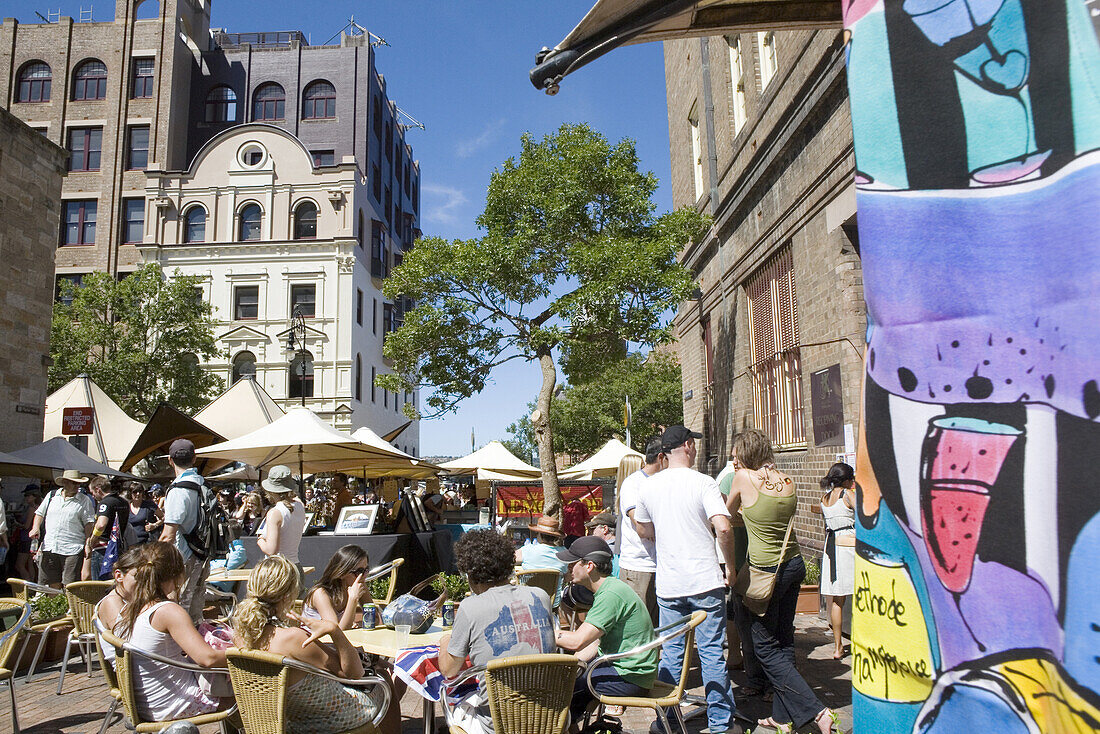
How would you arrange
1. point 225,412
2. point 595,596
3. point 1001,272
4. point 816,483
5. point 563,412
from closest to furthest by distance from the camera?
point 1001,272 < point 595,596 < point 816,483 < point 225,412 < point 563,412

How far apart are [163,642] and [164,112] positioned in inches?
1545

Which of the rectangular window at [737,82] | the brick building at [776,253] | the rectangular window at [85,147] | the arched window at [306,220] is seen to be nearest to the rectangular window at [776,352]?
the brick building at [776,253]

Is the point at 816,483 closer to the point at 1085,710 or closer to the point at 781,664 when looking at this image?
the point at 781,664

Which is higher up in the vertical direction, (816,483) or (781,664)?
(816,483)

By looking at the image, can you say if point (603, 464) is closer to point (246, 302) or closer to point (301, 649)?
point (301, 649)

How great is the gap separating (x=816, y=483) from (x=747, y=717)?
4857 mm

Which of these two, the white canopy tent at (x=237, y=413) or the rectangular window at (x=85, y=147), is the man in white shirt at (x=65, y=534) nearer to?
the white canopy tent at (x=237, y=413)

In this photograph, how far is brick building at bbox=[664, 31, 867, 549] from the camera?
8.39 metres

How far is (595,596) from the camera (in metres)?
4.30

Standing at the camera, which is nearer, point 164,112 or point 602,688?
point 602,688

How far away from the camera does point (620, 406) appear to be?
147 ft

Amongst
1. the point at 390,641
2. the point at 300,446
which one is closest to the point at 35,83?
the point at 300,446

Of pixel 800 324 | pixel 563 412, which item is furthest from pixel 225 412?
pixel 563 412

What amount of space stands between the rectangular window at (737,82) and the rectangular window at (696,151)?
262 centimetres
